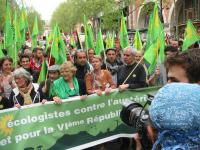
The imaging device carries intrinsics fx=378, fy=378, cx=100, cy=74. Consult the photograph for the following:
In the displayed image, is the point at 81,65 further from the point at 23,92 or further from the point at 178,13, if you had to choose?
the point at 178,13

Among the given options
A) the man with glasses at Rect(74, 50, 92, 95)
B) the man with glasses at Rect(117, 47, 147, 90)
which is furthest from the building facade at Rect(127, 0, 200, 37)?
the man with glasses at Rect(117, 47, 147, 90)

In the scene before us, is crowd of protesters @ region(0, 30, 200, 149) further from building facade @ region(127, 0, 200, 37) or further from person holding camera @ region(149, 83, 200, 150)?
building facade @ region(127, 0, 200, 37)

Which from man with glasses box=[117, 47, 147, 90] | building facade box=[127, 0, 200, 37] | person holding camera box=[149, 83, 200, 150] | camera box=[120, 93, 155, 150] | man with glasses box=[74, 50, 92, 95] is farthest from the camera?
building facade box=[127, 0, 200, 37]

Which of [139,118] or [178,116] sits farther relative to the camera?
[139,118]

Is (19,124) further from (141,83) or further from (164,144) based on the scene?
(164,144)

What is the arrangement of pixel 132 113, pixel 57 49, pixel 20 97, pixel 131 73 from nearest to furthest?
pixel 132 113
pixel 20 97
pixel 131 73
pixel 57 49

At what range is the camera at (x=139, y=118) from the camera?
1900 mm

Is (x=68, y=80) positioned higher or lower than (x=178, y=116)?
lower

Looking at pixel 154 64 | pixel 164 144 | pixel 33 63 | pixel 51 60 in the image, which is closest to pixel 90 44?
pixel 33 63

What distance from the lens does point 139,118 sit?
205 centimetres

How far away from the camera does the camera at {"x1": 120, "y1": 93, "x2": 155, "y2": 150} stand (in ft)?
6.23

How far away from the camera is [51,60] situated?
7.07m

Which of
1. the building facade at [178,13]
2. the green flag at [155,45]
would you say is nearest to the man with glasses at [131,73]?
the green flag at [155,45]

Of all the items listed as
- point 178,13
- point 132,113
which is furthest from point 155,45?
point 178,13
